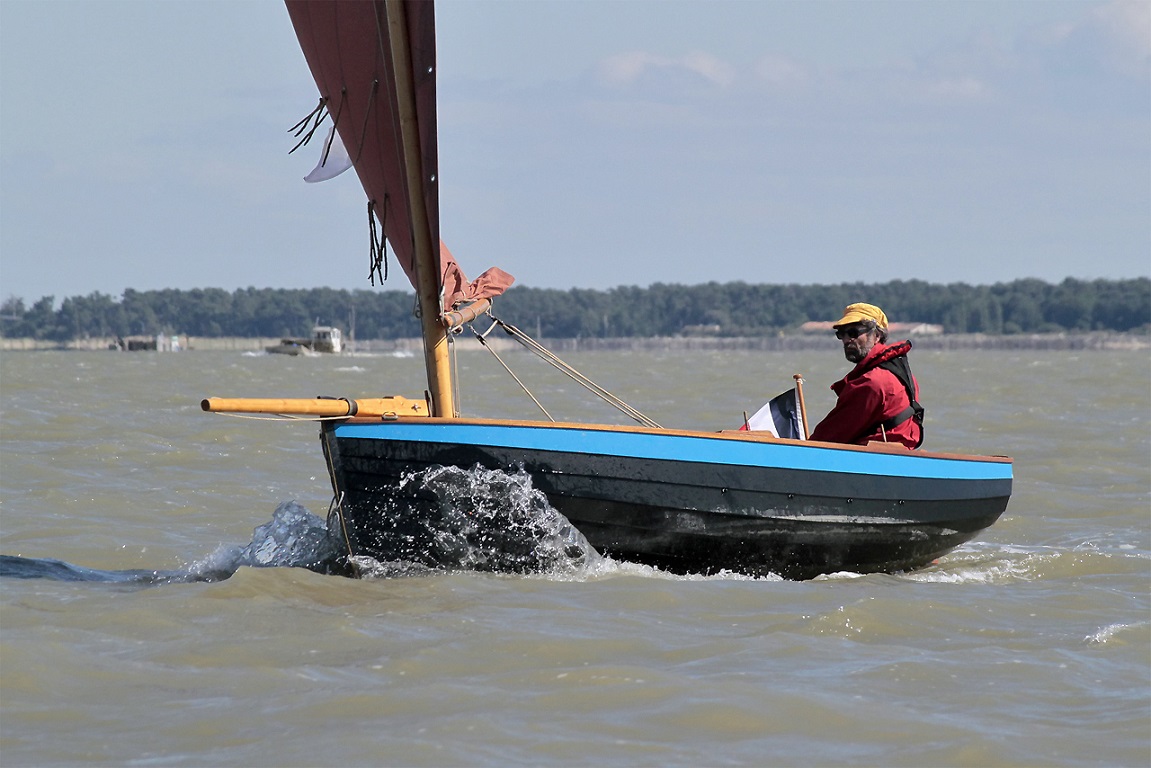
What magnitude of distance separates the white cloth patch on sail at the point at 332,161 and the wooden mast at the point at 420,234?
622 mm

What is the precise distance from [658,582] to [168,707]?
2.81 m

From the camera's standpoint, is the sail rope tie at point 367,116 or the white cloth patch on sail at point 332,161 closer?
the sail rope tie at point 367,116

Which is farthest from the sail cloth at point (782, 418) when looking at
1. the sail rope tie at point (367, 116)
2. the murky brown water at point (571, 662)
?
the sail rope tie at point (367, 116)

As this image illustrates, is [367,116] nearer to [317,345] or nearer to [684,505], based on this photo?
[684,505]

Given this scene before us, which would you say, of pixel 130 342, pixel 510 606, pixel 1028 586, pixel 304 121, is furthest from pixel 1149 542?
pixel 130 342

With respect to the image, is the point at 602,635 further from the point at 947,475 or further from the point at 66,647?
the point at 947,475

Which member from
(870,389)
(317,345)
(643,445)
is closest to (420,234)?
(643,445)

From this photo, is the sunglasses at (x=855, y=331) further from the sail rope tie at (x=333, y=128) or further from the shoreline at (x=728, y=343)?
the shoreline at (x=728, y=343)

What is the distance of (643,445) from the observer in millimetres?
7203

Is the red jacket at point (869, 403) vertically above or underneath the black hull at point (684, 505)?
above

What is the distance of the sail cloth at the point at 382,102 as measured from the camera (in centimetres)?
701

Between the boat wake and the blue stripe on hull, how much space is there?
6.8 inches

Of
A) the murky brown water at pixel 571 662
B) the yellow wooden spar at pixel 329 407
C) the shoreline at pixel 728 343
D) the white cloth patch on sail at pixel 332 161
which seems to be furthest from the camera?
the shoreline at pixel 728 343

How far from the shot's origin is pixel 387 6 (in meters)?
6.85
